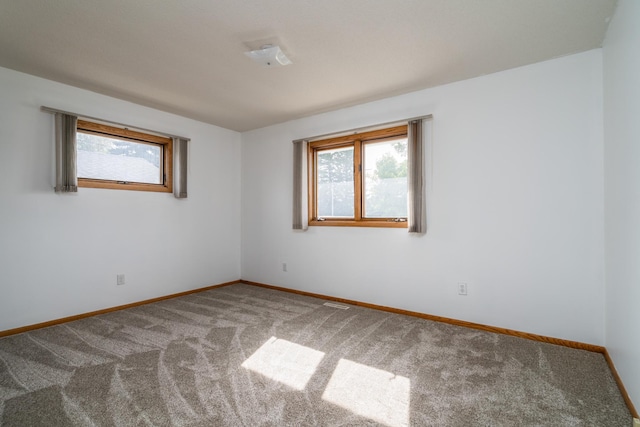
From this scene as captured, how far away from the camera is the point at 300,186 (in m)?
4.19

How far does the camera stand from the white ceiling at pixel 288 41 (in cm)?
200

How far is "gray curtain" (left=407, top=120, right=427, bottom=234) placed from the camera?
10.6 feet

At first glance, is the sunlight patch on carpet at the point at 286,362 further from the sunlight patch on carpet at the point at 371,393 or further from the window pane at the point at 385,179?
the window pane at the point at 385,179

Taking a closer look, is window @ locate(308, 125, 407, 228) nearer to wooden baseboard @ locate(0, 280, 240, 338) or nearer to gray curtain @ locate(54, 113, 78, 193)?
wooden baseboard @ locate(0, 280, 240, 338)

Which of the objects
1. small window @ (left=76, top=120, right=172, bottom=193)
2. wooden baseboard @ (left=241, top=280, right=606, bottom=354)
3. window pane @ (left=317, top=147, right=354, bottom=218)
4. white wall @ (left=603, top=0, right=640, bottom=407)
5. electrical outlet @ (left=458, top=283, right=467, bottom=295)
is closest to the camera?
white wall @ (left=603, top=0, right=640, bottom=407)

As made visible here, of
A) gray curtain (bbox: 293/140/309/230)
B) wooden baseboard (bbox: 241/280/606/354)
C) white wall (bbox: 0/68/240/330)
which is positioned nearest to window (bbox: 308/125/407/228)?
gray curtain (bbox: 293/140/309/230)

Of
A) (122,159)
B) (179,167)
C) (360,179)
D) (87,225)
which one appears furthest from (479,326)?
(122,159)

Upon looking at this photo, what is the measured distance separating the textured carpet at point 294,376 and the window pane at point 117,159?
1.69 m

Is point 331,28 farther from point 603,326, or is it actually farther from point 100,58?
point 603,326

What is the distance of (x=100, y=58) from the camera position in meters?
2.62

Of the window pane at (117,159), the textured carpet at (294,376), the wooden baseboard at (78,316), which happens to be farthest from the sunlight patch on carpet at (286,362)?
the window pane at (117,159)

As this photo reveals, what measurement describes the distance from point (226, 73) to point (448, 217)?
267cm

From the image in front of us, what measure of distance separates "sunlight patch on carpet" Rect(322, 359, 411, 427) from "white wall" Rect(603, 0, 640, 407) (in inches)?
49.6

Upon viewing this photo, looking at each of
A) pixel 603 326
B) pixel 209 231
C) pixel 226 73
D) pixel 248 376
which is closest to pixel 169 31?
pixel 226 73
